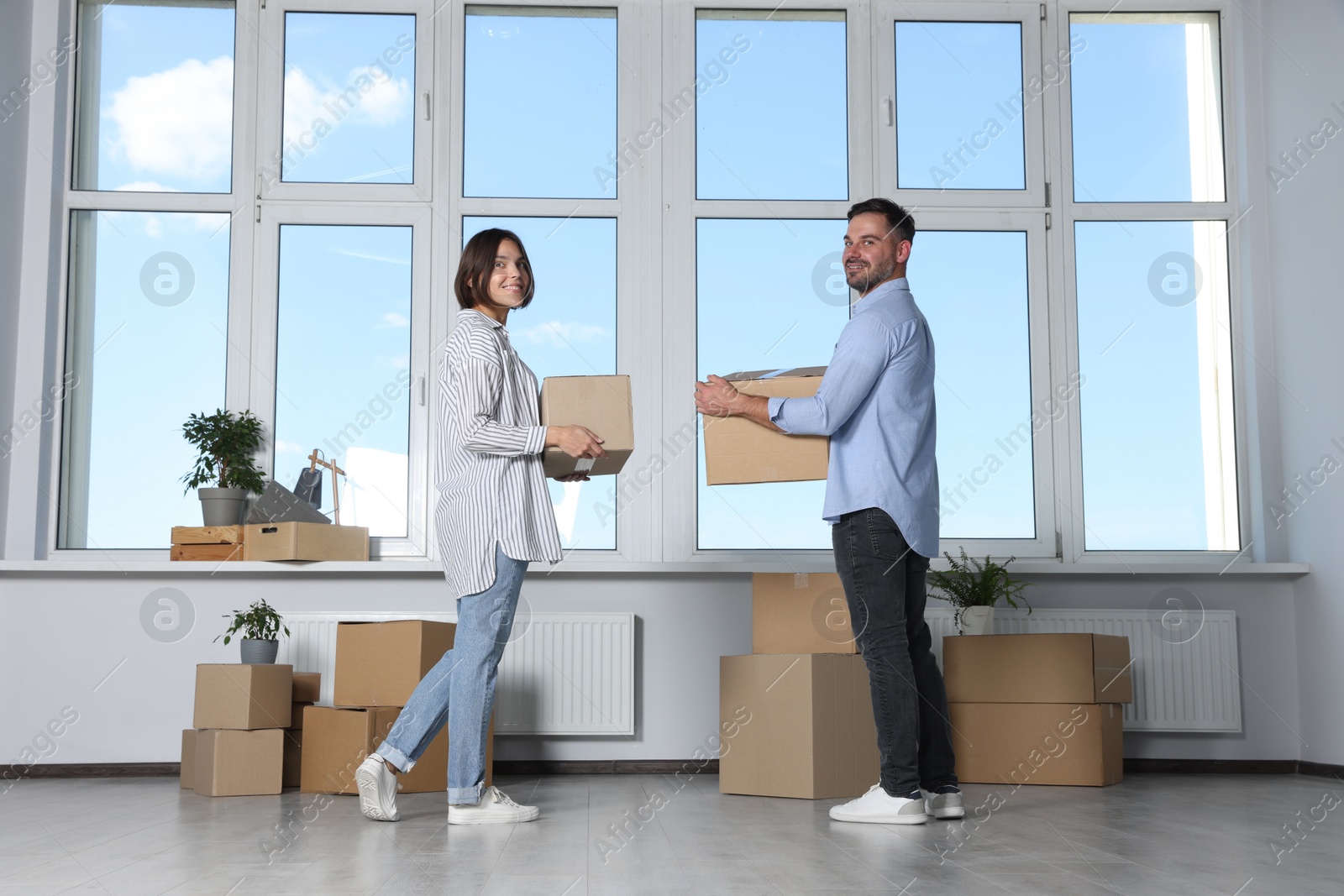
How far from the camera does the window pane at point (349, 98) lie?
407cm

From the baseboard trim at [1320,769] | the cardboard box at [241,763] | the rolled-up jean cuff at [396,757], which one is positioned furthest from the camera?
the baseboard trim at [1320,769]

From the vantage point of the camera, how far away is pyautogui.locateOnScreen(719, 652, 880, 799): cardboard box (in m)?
2.92

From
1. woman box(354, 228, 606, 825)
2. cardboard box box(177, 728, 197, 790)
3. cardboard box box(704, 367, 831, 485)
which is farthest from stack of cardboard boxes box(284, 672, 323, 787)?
cardboard box box(704, 367, 831, 485)

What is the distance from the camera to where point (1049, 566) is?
3.88 meters

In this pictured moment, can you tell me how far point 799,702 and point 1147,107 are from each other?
276 cm

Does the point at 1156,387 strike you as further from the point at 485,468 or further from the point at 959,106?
the point at 485,468

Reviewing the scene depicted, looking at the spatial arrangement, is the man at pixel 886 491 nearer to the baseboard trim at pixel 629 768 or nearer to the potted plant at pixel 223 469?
the baseboard trim at pixel 629 768

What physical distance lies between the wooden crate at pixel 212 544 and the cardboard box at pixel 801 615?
5.74 feet

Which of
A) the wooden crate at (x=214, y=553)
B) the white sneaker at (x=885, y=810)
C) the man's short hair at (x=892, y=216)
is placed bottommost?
the white sneaker at (x=885, y=810)

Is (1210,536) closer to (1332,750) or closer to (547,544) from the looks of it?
(1332,750)

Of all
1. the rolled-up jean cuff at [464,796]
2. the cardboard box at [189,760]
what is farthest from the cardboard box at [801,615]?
the cardboard box at [189,760]

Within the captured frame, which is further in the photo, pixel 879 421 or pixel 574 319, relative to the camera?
pixel 574 319

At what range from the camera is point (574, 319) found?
13.2ft

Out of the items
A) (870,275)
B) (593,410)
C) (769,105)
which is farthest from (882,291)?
(769,105)
